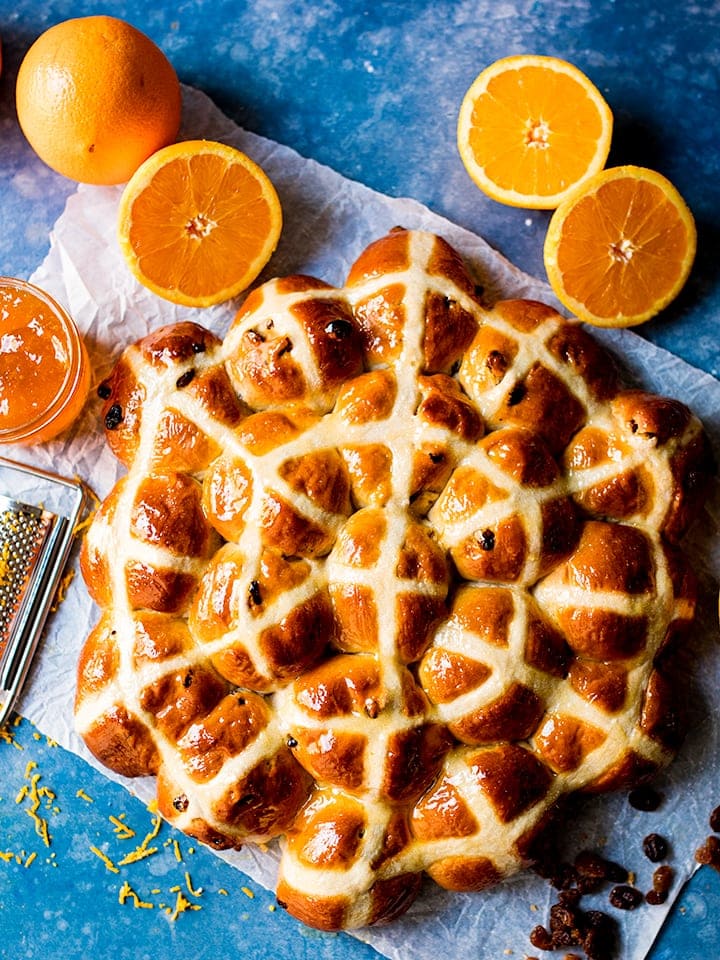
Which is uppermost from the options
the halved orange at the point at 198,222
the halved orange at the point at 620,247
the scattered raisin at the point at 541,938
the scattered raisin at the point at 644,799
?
the halved orange at the point at 620,247

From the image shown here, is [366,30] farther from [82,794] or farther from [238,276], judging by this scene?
[82,794]

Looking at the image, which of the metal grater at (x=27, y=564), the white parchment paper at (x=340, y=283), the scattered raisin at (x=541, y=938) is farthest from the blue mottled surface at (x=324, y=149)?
the scattered raisin at (x=541, y=938)

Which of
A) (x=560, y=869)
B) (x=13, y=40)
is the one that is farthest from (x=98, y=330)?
(x=560, y=869)

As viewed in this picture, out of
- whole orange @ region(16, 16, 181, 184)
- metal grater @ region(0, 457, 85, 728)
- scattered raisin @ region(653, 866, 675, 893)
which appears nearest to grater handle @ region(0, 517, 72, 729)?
metal grater @ region(0, 457, 85, 728)

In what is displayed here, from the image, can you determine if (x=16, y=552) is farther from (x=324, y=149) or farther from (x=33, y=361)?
(x=324, y=149)

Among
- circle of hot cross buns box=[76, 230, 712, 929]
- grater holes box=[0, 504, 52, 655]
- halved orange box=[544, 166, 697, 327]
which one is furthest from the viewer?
grater holes box=[0, 504, 52, 655]

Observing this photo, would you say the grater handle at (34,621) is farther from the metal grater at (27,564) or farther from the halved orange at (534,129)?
the halved orange at (534,129)

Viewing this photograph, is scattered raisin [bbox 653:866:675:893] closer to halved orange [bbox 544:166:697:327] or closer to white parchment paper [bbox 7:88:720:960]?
white parchment paper [bbox 7:88:720:960]
